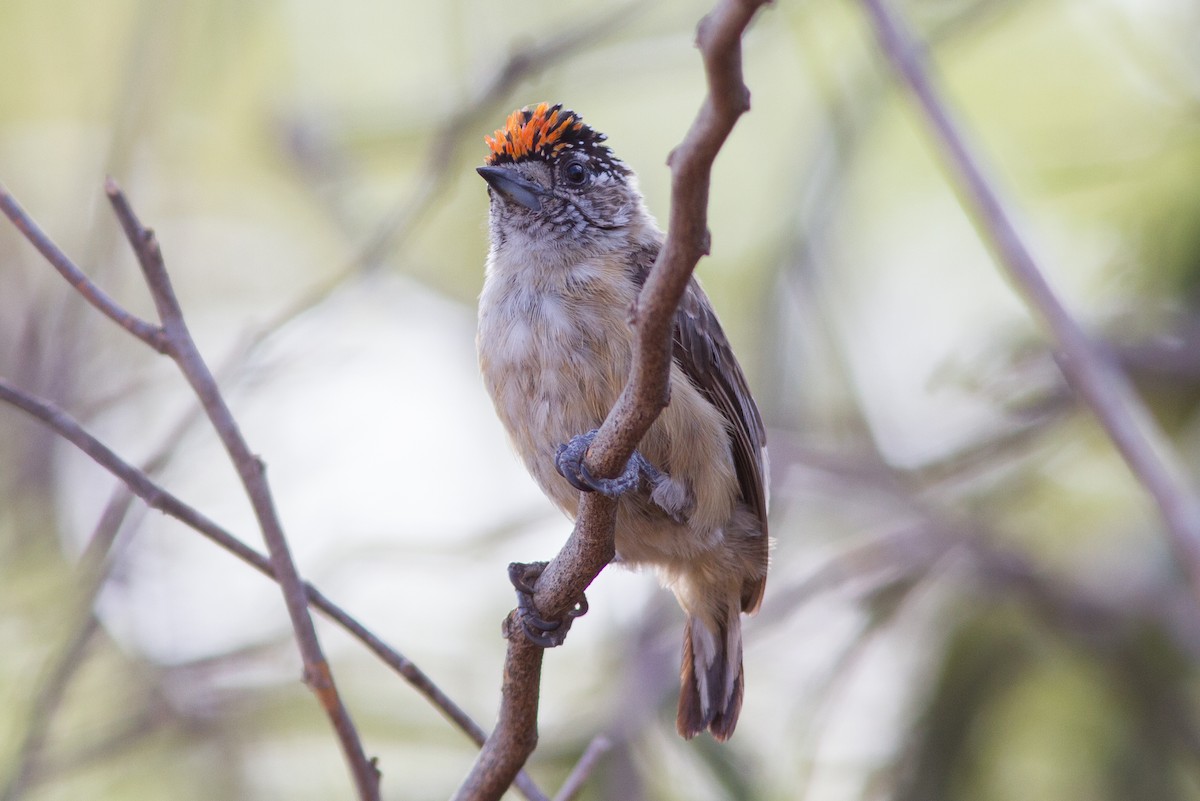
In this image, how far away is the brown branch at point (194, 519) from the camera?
2.96 meters

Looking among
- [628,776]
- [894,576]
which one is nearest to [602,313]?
[628,776]

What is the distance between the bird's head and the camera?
4.90 m

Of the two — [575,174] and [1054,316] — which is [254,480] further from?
[575,174]

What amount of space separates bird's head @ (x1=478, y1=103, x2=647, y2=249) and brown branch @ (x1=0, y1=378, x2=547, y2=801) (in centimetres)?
200

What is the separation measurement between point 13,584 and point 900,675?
523 cm

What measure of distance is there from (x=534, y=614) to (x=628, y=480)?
47 centimetres

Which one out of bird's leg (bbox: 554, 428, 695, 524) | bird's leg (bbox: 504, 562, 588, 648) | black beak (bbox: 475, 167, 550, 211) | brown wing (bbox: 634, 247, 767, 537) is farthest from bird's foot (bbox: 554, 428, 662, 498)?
black beak (bbox: 475, 167, 550, 211)

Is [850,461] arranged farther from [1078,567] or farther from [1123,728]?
[1123,728]

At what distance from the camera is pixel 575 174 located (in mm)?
5121

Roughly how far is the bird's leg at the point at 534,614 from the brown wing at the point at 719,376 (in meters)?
1.20

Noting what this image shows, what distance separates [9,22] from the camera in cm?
930

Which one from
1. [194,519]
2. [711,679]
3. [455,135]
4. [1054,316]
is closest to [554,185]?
[455,135]

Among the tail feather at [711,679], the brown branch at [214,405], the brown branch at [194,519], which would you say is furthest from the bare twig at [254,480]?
the tail feather at [711,679]

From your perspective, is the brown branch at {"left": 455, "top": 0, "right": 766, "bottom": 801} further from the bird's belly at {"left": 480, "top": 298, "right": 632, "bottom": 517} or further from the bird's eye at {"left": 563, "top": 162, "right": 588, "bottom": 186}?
the bird's eye at {"left": 563, "top": 162, "right": 588, "bottom": 186}
